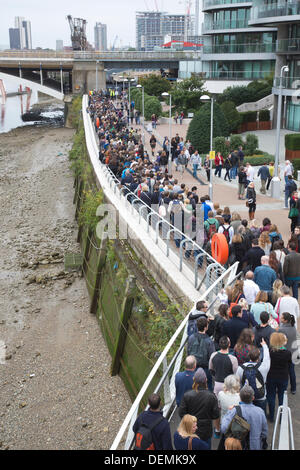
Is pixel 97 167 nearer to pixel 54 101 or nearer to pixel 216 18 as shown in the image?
pixel 216 18

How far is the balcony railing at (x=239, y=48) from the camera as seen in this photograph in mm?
55000

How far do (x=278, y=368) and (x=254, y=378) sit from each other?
72 centimetres

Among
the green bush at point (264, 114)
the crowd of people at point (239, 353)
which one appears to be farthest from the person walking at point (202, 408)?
the green bush at point (264, 114)

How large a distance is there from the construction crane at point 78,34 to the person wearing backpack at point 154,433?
87.9 meters

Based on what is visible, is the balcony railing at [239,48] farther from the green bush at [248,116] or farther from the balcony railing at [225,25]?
the green bush at [248,116]

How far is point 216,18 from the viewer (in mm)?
60719

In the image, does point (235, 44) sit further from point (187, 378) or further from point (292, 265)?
point (187, 378)

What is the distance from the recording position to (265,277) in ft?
31.1

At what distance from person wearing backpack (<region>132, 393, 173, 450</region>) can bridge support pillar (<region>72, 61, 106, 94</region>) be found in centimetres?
6975

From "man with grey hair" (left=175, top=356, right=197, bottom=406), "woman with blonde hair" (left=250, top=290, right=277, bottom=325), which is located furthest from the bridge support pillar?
"man with grey hair" (left=175, top=356, right=197, bottom=406)

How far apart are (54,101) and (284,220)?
117634mm

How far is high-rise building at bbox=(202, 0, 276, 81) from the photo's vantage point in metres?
55.5

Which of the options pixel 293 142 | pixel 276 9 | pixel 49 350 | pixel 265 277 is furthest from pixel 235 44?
pixel 265 277

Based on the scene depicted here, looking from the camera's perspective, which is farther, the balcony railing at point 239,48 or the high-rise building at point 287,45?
the balcony railing at point 239,48
